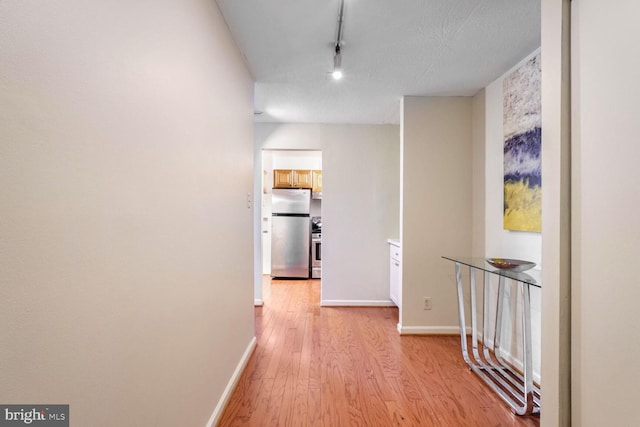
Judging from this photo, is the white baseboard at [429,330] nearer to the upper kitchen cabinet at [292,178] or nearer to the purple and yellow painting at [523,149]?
the purple and yellow painting at [523,149]

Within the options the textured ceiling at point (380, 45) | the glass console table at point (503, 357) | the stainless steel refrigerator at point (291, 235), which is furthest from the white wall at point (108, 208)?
the stainless steel refrigerator at point (291, 235)

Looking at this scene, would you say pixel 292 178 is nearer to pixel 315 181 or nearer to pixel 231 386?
pixel 315 181

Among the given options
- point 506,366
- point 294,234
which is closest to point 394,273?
point 506,366

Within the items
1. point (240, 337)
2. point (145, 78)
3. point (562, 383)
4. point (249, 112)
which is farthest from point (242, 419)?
point (249, 112)

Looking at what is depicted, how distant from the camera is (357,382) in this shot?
2197mm

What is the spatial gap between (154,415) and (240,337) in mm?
1273

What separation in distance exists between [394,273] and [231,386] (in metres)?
2.34

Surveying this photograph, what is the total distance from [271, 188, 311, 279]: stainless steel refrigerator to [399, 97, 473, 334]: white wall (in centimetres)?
291

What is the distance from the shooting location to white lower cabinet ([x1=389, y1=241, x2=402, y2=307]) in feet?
11.8

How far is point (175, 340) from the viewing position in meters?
1.24

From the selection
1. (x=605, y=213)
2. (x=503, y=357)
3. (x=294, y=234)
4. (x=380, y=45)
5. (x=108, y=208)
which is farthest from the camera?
(x=294, y=234)

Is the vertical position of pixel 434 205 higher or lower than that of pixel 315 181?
lower

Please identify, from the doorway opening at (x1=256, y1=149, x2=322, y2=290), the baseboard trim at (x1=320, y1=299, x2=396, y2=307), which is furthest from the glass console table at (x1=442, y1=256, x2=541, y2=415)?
the doorway opening at (x1=256, y1=149, x2=322, y2=290)

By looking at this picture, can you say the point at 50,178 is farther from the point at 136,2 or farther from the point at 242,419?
the point at 242,419
